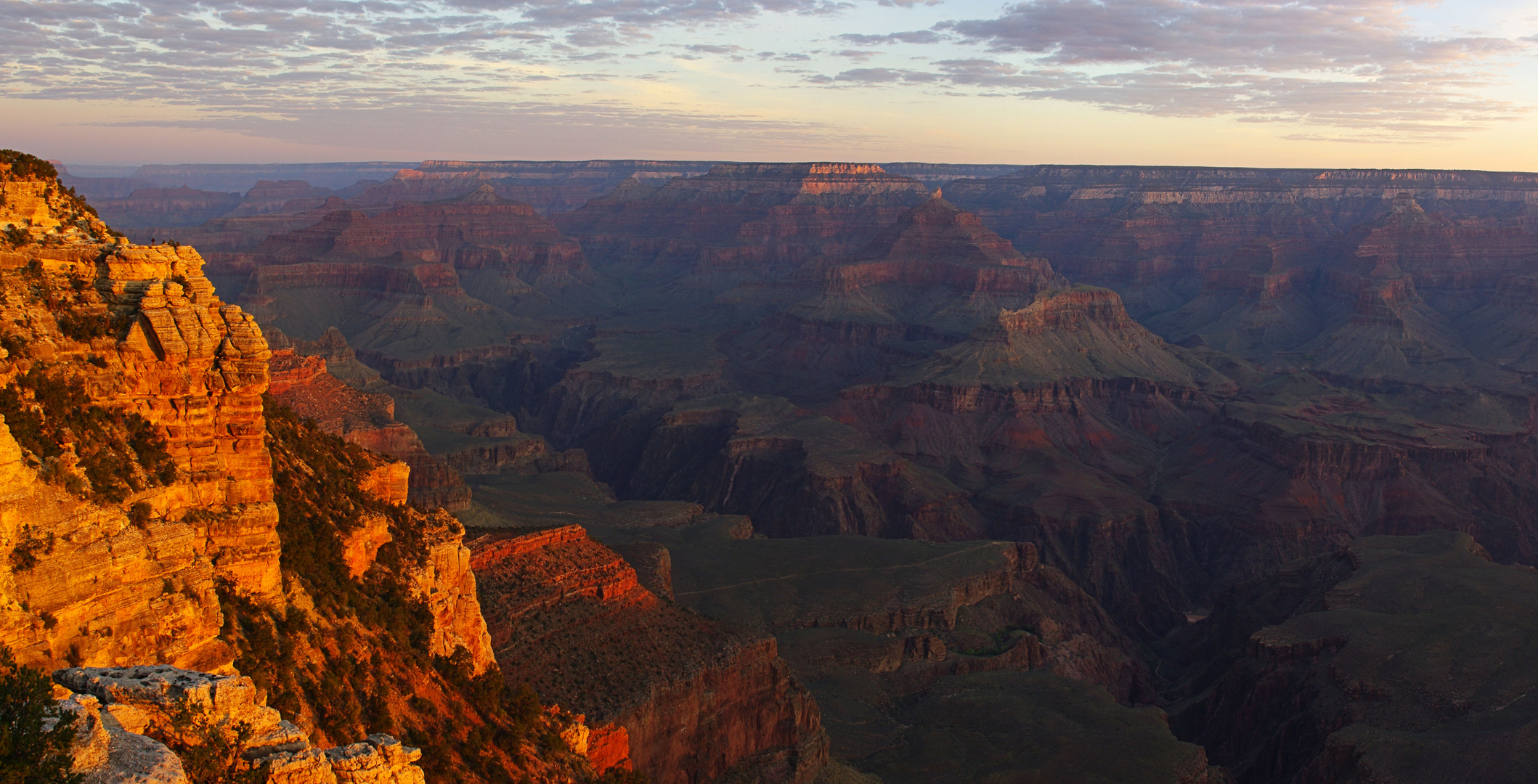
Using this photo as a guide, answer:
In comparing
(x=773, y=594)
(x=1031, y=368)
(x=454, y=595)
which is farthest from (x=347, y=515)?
(x=1031, y=368)

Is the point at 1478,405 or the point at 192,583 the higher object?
the point at 192,583

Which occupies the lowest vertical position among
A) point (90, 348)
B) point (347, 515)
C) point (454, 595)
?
point (454, 595)

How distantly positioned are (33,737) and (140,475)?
9550 mm

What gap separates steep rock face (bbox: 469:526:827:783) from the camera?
53.4 m

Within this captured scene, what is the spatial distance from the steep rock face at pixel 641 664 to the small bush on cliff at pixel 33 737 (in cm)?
3533

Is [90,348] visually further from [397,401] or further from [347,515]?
[397,401]

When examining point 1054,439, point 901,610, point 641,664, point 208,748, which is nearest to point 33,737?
point 208,748

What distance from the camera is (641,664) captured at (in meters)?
56.2

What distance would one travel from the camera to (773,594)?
9231cm

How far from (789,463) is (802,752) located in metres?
97.5

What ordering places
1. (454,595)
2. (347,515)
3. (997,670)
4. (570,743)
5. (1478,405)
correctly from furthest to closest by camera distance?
(1478,405)
(997,670)
(570,743)
(454,595)
(347,515)

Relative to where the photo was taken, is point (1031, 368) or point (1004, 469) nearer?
point (1004, 469)

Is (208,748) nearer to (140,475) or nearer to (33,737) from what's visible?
(33,737)

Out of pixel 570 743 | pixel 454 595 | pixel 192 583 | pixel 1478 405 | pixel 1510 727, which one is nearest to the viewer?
pixel 192 583
